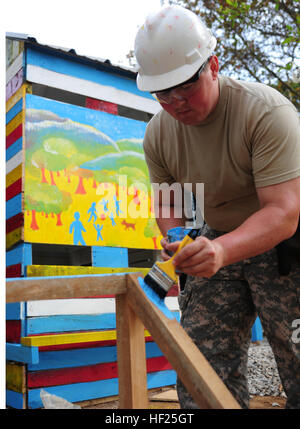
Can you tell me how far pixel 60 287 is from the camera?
1619 mm

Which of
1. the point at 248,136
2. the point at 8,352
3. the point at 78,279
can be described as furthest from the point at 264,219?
the point at 8,352

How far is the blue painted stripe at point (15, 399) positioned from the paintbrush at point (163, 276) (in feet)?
9.39

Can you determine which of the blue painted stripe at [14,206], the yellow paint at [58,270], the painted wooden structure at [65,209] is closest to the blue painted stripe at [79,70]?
the painted wooden structure at [65,209]

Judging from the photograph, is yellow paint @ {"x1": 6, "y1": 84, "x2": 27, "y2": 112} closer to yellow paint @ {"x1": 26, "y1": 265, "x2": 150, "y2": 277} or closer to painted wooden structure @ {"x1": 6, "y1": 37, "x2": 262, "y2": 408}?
painted wooden structure @ {"x1": 6, "y1": 37, "x2": 262, "y2": 408}

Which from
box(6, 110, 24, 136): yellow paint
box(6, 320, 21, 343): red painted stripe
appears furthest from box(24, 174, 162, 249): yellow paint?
box(6, 320, 21, 343): red painted stripe

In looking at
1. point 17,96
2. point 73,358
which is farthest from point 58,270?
point 17,96

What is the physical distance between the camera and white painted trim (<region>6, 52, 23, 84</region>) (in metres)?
4.42

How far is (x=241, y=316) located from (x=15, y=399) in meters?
2.70

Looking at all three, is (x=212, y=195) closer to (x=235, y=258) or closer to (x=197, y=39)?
(x=235, y=258)

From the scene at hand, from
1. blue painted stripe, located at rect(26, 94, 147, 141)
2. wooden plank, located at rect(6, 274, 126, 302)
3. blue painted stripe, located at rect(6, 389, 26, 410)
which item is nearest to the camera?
wooden plank, located at rect(6, 274, 126, 302)

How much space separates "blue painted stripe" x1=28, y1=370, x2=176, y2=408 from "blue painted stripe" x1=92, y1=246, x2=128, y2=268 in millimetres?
1172

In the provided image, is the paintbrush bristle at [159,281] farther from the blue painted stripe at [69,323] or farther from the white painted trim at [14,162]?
the white painted trim at [14,162]

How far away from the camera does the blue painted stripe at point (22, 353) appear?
387cm

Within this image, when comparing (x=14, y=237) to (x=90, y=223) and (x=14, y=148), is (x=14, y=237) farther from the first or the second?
(x=14, y=148)
